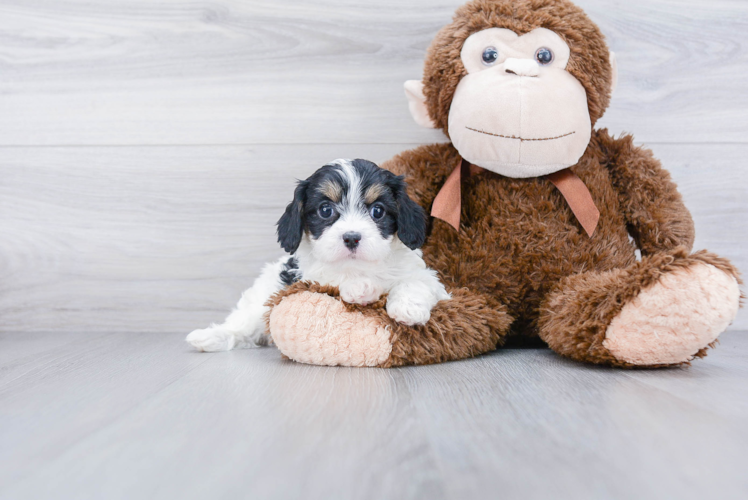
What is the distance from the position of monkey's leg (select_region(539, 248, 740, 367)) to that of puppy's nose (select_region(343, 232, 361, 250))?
0.54 m

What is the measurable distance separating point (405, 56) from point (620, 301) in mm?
1158

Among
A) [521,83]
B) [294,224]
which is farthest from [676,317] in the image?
[294,224]

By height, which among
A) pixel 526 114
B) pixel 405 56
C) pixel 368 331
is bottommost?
pixel 368 331

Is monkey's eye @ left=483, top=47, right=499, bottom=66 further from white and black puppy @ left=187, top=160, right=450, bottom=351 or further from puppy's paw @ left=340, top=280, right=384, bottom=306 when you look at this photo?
puppy's paw @ left=340, top=280, right=384, bottom=306

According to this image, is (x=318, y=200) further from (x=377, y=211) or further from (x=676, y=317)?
(x=676, y=317)

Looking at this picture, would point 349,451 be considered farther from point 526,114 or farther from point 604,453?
point 526,114

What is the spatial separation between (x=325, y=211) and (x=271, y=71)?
0.85 metres

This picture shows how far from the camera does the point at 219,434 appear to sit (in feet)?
2.83

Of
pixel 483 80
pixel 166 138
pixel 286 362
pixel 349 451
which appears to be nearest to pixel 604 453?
pixel 349 451

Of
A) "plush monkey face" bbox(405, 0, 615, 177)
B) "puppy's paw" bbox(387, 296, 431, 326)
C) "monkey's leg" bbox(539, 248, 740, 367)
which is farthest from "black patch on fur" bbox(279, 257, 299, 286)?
"monkey's leg" bbox(539, 248, 740, 367)

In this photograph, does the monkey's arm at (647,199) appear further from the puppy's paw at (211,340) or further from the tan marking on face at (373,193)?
the puppy's paw at (211,340)

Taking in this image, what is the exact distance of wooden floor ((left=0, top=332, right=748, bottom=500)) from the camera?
0.68m

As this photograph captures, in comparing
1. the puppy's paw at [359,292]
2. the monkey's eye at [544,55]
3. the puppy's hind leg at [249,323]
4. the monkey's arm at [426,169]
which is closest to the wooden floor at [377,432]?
the puppy's paw at [359,292]

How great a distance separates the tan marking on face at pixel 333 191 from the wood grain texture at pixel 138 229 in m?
0.65
